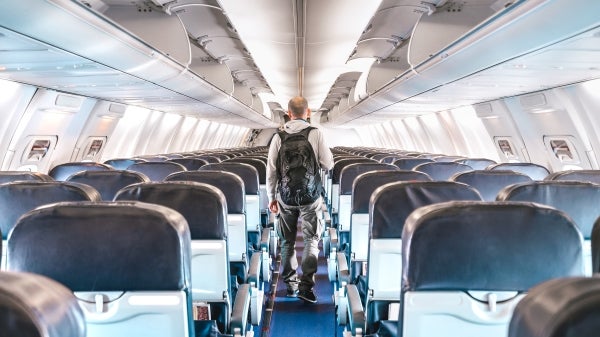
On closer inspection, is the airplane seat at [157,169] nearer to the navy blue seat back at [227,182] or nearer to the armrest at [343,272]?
the navy blue seat back at [227,182]

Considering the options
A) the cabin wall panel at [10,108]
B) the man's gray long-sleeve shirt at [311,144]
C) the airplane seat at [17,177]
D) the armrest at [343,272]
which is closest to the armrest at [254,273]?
the armrest at [343,272]

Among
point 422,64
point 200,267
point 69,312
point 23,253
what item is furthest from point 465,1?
point 69,312

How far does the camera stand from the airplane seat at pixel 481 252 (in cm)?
211

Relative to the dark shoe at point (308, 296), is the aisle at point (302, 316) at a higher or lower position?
lower

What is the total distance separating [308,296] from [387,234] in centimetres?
260

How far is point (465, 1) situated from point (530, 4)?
523cm

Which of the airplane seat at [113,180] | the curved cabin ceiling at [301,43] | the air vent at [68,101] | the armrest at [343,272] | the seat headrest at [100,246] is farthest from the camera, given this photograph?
the air vent at [68,101]

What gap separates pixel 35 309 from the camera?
1.07 m

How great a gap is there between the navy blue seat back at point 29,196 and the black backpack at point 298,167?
7.18ft

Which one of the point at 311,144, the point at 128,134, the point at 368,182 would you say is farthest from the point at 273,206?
the point at 128,134

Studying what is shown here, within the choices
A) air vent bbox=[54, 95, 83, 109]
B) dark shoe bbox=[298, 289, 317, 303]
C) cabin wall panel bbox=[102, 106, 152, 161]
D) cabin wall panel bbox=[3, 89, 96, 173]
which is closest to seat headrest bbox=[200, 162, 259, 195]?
dark shoe bbox=[298, 289, 317, 303]

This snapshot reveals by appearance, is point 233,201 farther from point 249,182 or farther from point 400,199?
point 400,199

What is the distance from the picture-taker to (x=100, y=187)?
4.76 meters

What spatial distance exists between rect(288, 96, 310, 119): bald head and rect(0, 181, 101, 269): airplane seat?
237cm
